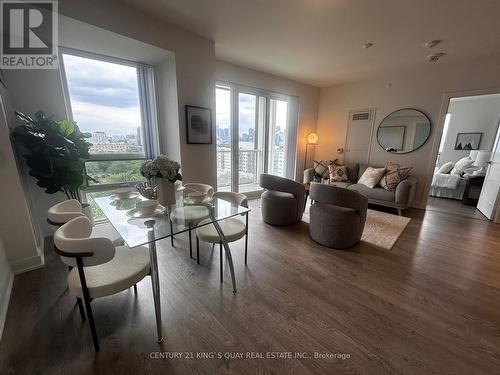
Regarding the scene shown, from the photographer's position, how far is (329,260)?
235 cm

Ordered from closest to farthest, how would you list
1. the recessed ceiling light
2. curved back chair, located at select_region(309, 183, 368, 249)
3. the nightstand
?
curved back chair, located at select_region(309, 183, 368, 249), the recessed ceiling light, the nightstand

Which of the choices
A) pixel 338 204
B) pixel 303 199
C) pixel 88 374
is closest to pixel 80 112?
pixel 88 374

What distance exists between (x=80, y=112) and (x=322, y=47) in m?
3.64

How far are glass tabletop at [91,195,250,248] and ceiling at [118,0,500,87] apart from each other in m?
2.14

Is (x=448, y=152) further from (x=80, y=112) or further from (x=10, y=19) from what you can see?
(x=10, y=19)

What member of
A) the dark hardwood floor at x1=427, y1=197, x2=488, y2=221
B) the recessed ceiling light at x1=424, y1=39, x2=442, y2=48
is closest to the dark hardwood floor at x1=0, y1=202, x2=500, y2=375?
the dark hardwood floor at x1=427, y1=197, x2=488, y2=221

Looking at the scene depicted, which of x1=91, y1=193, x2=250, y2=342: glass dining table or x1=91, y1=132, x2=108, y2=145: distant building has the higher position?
x1=91, y1=132, x2=108, y2=145: distant building

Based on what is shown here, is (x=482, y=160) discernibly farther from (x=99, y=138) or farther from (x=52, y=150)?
(x=52, y=150)

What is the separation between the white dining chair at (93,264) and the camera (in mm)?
1124

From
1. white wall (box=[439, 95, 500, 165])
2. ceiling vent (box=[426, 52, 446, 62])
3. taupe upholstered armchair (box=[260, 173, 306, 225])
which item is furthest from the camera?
white wall (box=[439, 95, 500, 165])

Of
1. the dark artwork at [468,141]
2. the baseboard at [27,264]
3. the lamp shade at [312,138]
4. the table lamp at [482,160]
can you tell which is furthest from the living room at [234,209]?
the dark artwork at [468,141]

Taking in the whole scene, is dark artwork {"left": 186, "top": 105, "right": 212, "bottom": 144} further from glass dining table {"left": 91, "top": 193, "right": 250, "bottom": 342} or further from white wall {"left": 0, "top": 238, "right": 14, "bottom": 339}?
white wall {"left": 0, "top": 238, "right": 14, "bottom": 339}

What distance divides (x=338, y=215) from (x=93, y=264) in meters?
2.40

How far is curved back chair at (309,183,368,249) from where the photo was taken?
2.45 metres
